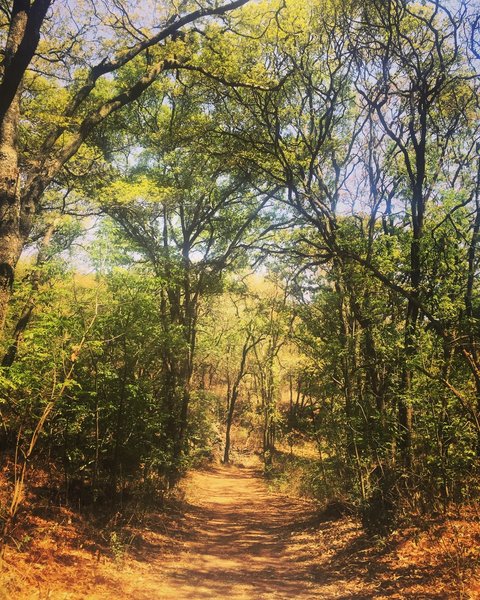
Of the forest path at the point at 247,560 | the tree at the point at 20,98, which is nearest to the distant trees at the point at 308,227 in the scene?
the tree at the point at 20,98

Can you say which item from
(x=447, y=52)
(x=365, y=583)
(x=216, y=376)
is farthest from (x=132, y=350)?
(x=216, y=376)

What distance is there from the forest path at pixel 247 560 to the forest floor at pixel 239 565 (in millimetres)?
20

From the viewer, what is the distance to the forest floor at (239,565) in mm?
5352

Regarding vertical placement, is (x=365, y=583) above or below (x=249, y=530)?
above

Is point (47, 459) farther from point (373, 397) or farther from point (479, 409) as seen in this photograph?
point (479, 409)

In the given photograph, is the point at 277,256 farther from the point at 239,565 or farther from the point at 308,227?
the point at 239,565

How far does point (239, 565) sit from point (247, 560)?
0.42 meters

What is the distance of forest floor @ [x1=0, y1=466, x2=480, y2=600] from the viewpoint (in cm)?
535

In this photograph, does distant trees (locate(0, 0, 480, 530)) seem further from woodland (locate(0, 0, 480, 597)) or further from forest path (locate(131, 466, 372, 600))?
forest path (locate(131, 466, 372, 600))

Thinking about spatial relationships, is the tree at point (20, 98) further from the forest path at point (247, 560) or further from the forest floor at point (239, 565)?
the forest path at point (247, 560)

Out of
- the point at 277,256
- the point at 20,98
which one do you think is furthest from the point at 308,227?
the point at 20,98

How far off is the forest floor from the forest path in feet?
0.07

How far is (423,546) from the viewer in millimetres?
6434

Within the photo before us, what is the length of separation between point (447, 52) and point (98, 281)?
912cm
